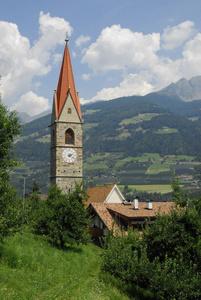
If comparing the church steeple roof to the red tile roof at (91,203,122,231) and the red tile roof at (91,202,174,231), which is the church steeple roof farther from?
the red tile roof at (91,202,174,231)

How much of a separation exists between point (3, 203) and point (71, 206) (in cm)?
968

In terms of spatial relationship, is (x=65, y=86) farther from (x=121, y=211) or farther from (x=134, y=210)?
(x=134, y=210)

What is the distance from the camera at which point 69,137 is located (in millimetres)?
45156

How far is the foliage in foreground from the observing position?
11688mm

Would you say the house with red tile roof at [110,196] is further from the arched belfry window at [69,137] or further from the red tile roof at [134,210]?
the arched belfry window at [69,137]

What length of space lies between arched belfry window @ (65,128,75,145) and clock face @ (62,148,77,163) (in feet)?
4.78

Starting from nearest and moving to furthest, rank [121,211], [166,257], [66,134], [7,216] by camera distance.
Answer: [166,257], [7,216], [121,211], [66,134]

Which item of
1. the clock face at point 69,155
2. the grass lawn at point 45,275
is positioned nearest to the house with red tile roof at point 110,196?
the clock face at point 69,155

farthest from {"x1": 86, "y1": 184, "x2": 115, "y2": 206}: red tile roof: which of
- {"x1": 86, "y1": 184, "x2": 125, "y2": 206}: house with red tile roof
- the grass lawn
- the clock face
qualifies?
the grass lawn

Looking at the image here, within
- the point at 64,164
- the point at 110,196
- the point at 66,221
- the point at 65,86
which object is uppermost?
the point at 65,86

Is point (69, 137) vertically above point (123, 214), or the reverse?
point (69, 137)

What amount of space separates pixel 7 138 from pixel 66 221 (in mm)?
9440

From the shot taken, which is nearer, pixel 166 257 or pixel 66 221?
pixel 166 257

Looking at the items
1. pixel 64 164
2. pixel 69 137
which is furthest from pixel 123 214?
pixel 69 137
